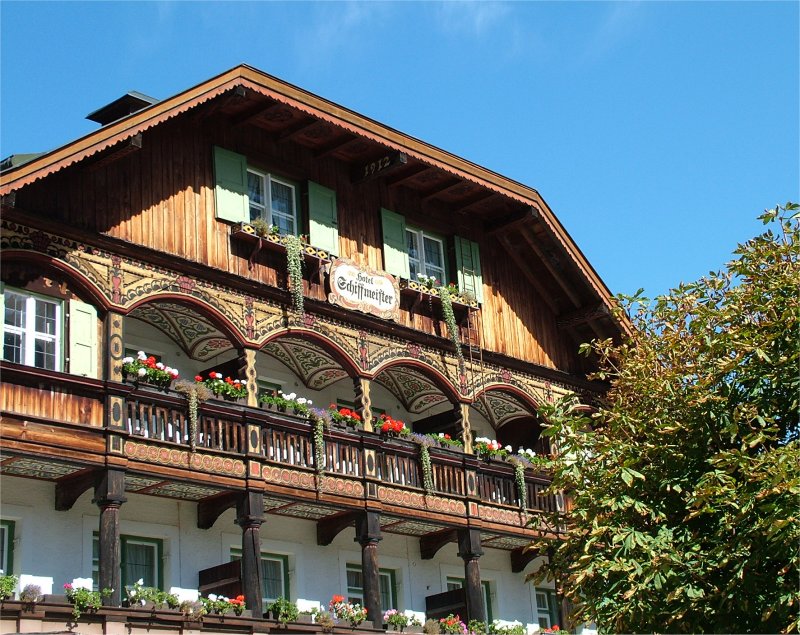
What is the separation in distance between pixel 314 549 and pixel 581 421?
7989 millimetres

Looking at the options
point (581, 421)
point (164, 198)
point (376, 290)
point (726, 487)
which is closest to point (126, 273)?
point (164, 198)

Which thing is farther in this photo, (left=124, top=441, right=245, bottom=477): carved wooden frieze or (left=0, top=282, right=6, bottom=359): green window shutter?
(left=124, top=441, right=245, bottom=477): carved wooden frieze

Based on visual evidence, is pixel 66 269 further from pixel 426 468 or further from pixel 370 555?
pixel 426 468

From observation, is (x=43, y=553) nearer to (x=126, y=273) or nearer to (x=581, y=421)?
(x=126, y=273)

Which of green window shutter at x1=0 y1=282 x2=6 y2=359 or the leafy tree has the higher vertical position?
green window shutter at x1=0 y1=282 x2=6 y2=359

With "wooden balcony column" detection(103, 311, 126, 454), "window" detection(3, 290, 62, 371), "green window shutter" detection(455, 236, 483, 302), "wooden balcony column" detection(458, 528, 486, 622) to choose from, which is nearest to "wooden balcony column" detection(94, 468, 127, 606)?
"wooden balcony column" detection(103, 311, 126, 454)

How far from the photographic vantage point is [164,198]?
24.4 m

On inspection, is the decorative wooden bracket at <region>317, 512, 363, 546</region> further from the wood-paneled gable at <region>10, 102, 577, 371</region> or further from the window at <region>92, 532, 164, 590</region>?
the wood-paneled gable at <region>10, 102, 577, 371</region>

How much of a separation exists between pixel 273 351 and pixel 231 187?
3.61m

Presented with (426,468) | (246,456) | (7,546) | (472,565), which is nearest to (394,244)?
(426,468)

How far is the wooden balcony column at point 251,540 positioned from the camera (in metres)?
22.6

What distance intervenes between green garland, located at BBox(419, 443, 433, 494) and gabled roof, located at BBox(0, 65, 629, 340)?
618 cm

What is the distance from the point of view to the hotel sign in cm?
2680

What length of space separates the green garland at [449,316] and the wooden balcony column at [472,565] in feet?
13.2
